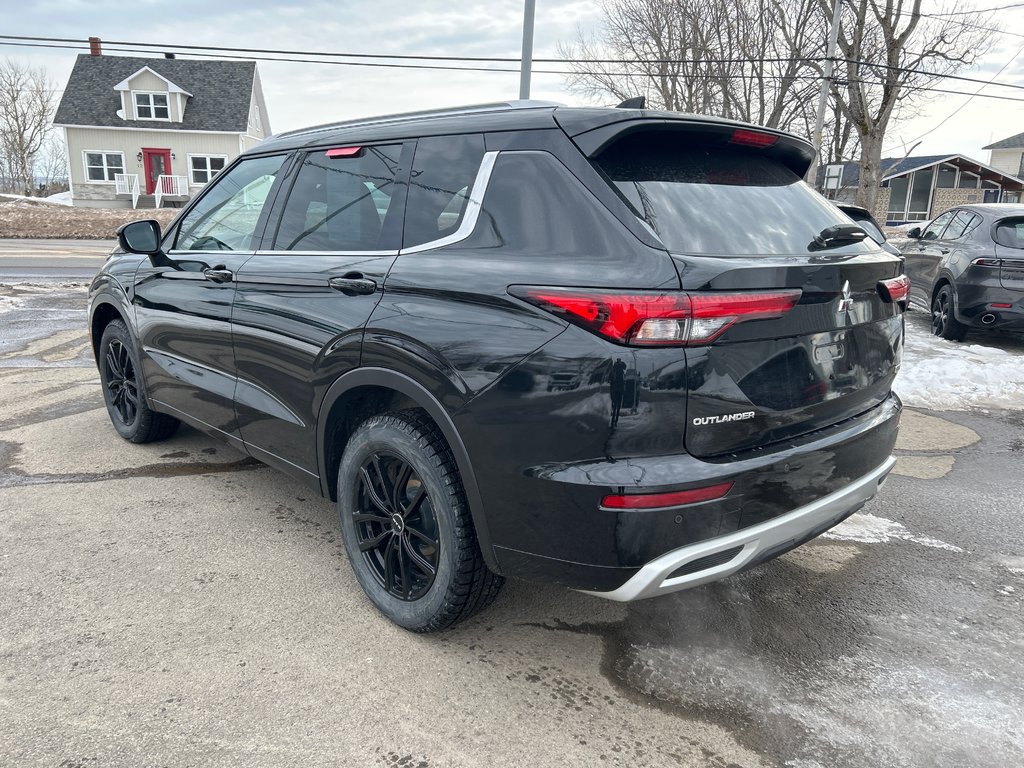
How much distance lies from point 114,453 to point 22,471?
1.58 feet

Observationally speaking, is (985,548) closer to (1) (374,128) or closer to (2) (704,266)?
(2) (704,266)

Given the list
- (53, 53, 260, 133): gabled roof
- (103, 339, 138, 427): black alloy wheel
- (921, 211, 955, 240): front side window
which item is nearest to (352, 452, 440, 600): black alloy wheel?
(103, 339, 138, 427): black alloy wheel

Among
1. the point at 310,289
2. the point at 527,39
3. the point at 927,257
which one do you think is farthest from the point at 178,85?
the point at 310,289

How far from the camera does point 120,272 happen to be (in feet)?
14.6

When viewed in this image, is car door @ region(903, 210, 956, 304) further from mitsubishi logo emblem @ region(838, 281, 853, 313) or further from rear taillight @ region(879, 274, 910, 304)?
mitsubishi logo emblem @ region(838, 281, 853, 313)

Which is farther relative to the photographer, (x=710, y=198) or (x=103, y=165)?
(x=103, y=165)

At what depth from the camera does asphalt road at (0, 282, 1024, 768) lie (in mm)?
2246

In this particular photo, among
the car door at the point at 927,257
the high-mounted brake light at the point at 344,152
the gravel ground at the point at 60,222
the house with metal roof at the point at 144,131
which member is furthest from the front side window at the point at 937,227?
the house with metal roof at the point at 144,131

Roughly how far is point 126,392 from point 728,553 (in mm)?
3927

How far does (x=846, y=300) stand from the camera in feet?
8.09

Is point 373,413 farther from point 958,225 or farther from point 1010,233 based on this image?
point 958,225

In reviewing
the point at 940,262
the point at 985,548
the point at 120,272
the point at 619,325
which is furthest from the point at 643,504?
the point at 940,262

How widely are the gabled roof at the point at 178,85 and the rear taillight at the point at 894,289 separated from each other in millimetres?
39358

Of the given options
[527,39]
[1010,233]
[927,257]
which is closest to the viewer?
[1010,233]
